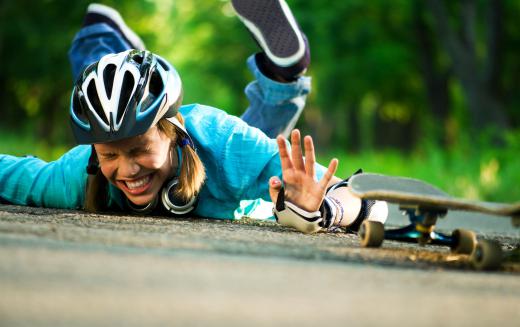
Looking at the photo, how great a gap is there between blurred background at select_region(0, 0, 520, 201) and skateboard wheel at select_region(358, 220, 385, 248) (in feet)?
22.9

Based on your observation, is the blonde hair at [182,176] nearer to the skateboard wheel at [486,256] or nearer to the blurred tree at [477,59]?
the skateboard wheel at [486,256]

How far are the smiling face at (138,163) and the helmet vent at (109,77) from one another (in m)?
0.29

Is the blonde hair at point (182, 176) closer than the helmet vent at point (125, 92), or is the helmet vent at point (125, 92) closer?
the helmet vent at point (125, 92)

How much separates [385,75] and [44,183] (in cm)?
1901

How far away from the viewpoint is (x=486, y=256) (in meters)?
3.16

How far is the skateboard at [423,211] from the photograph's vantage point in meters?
3.18

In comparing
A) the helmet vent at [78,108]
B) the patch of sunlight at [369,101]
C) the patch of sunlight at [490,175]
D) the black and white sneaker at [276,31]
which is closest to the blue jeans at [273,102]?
the black and white sneaker at [276,31]

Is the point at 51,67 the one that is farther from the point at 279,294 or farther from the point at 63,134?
the point at 279,294

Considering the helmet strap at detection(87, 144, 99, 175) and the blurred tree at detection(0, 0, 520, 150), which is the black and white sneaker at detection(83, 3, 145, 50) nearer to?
the helmet strap at detection(87, 144, 99, 175)

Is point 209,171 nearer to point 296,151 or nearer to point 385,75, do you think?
point 296,151

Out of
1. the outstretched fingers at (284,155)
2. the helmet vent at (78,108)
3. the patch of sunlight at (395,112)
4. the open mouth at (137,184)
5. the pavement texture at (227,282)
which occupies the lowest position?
the pavement texture at (227,282)

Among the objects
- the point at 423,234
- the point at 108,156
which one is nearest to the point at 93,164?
the point at 108,156

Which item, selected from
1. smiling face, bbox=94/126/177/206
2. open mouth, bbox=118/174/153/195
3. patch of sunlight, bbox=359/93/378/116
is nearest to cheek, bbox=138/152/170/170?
smiling face, bbox=94/126/177/206

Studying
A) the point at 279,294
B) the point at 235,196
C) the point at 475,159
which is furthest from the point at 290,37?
the point at 475,159
